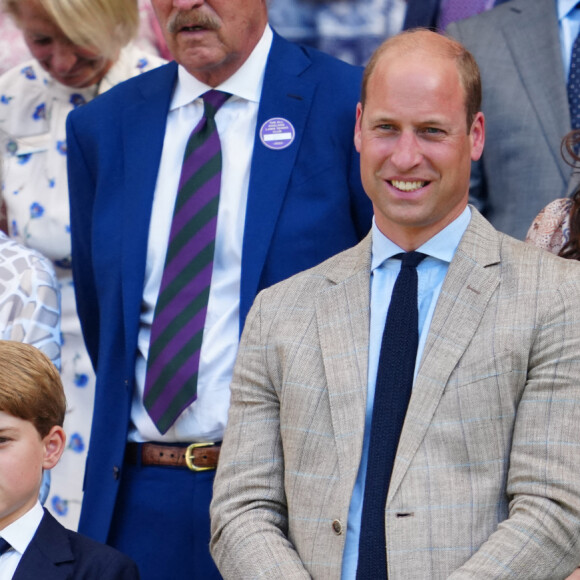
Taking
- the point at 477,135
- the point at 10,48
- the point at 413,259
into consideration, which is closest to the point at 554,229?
the point at 477,135

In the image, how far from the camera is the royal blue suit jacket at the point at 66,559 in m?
2.37

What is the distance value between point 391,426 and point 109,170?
3.91 feet

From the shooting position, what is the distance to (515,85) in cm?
333

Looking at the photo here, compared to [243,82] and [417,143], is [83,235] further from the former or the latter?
[417,143]

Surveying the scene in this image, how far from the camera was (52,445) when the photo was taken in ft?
8.34

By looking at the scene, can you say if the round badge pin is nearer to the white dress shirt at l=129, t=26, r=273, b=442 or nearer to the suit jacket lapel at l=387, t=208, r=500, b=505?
the white dress shirt at l=129, t=26, r=273, b=442

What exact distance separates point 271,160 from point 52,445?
884 mm

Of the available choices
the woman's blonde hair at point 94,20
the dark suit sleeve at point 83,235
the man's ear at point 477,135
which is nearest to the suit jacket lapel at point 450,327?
the man's ear at point 477,135

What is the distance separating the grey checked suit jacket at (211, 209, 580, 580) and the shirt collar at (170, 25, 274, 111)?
2.40 feet

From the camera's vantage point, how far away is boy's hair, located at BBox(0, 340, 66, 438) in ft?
8.01

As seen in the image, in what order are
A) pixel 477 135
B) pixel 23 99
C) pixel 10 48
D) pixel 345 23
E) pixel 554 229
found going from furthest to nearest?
pixel 10 48
pixel 345 23
pixel 23 99
pixel 554 229
pixel 477 135

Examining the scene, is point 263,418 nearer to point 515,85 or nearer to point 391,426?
point 391,426

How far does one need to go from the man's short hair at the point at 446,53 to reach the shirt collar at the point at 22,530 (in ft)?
3.50

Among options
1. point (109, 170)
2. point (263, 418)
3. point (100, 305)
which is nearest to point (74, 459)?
point (100, 305)
